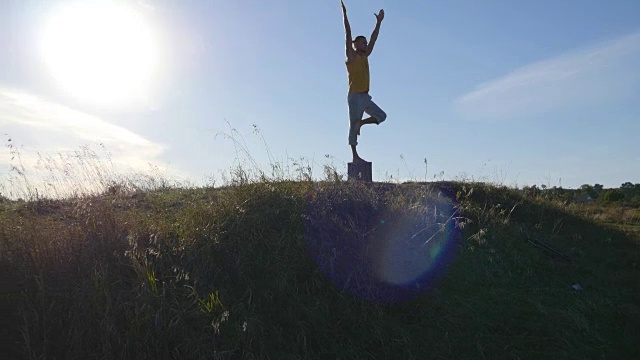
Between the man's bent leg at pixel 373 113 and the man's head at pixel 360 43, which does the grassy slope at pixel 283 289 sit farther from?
the man's head at pixel 360 43

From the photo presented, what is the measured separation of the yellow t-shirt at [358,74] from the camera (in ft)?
24.7

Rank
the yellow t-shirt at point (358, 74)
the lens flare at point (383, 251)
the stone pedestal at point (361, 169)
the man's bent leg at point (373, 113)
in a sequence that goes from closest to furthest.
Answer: the lens flare at point (383, 251)
the stone pedestal at point (361, 169)
the yellow t-shirt at point (358, 74)
the man's bent leg at point (373, 113)

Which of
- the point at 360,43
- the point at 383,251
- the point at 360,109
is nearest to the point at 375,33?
the point at 360,43

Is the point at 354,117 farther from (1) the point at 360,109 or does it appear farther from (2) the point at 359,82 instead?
(2) the point at 359,82

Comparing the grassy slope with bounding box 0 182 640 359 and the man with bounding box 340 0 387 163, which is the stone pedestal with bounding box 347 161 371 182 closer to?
the man with bounding box 340 0 387 163

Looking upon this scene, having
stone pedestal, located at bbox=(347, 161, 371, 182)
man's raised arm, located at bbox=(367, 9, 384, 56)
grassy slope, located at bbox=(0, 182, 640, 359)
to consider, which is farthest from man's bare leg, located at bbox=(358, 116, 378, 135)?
grassy slope, located at bbox=(0, 182, 640, 359)

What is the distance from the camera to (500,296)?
4.57 metres

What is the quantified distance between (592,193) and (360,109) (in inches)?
383

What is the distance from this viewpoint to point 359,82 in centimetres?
755

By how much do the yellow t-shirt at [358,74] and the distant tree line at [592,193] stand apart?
11.0ft

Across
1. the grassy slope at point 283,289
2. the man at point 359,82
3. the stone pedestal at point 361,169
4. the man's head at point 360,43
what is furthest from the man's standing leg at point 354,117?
the grassy slope at point 283,289

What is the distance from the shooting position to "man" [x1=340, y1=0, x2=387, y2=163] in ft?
24.7

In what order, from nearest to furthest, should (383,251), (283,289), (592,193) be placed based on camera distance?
(283,289) → (383,251) → (592,193)

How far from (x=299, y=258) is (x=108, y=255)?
161cm
